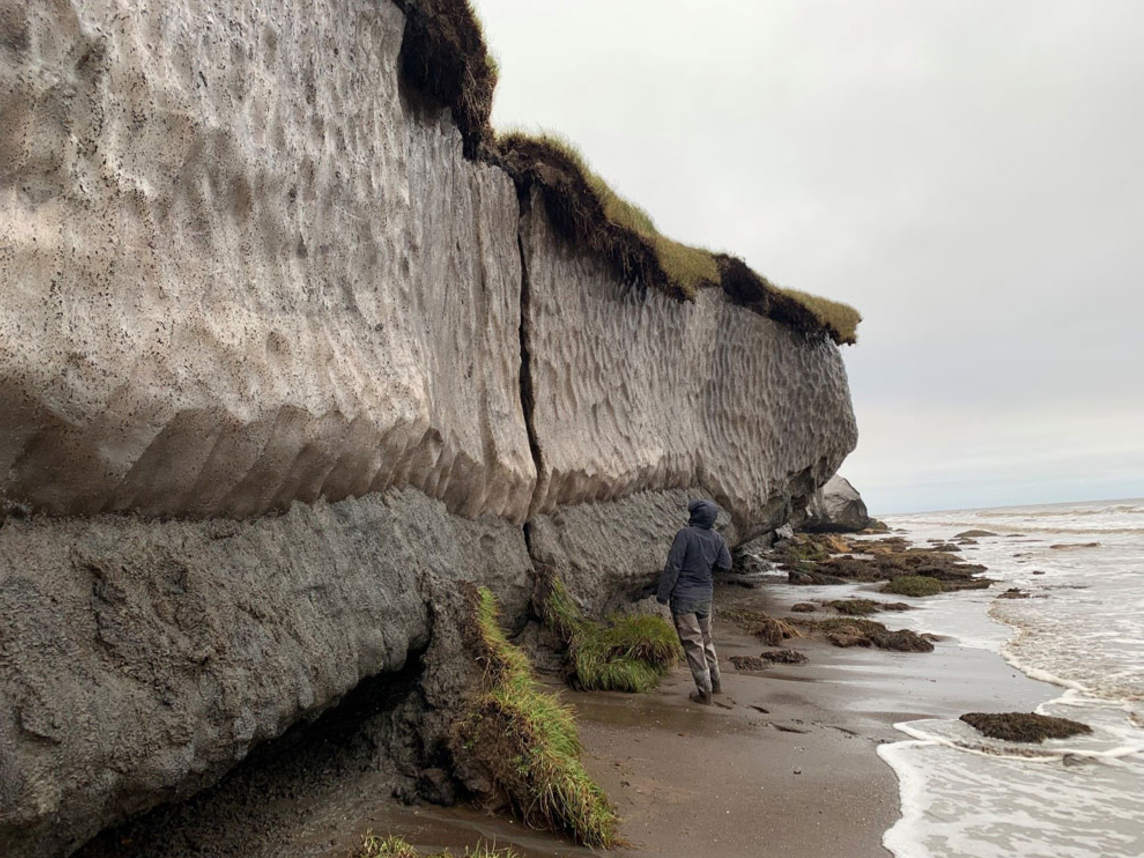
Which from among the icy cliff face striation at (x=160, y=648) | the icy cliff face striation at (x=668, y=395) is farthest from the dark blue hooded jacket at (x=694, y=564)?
the icy cliff face striation at (x=160, y=648)

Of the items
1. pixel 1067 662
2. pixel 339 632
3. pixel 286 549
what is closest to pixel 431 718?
pixel 339 632

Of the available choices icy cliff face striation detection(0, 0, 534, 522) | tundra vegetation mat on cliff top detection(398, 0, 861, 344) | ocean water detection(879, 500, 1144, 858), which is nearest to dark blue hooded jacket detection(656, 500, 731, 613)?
ocean water detection(879, 500, 1144, 858)

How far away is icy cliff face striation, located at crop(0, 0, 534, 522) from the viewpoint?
7.79 feet

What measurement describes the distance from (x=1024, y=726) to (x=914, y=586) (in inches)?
364

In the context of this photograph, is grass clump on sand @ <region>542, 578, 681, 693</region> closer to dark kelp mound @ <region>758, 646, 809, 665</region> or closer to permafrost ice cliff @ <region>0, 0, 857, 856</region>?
permafrost ice cliff @ <region>0, 0, 857, 856</region>

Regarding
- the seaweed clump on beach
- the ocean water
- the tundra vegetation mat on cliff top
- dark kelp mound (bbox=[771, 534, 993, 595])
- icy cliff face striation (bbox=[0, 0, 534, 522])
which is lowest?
dark kelp mound (bbox=[771, 534, 993, 595])

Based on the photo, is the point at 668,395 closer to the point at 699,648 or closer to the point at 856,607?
the point at 856,607

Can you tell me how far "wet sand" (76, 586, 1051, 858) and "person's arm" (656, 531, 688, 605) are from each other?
820 mm

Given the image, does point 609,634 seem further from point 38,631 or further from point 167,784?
point 38,631

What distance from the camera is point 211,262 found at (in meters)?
3.15

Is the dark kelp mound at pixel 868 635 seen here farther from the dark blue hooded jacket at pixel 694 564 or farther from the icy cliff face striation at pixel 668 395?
the dark blue hooded jacket at pixel 694 564

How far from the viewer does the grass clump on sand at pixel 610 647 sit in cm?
647

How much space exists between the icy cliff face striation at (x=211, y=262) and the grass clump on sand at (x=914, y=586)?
11649 mm

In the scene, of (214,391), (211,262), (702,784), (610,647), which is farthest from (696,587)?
(211,262)
